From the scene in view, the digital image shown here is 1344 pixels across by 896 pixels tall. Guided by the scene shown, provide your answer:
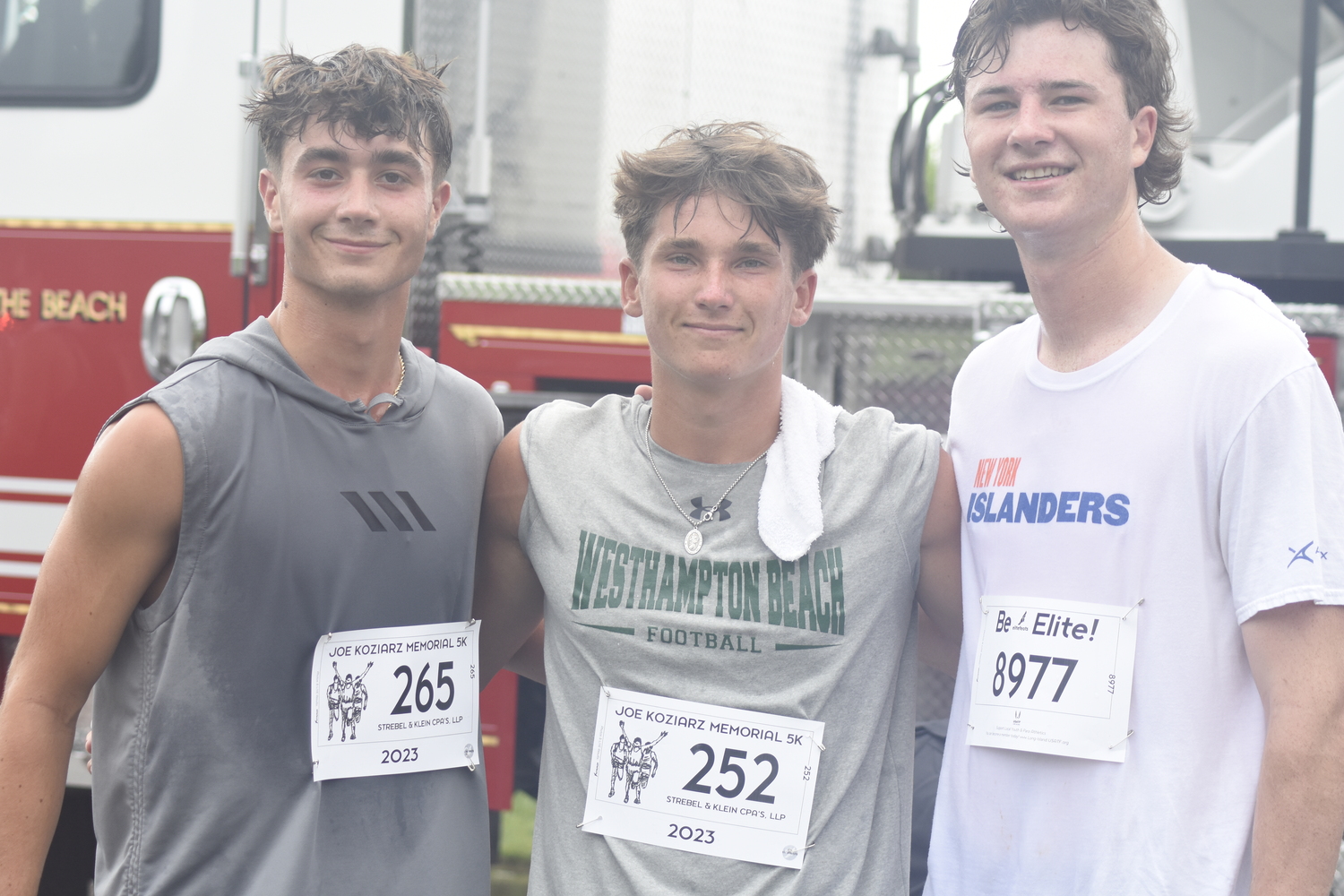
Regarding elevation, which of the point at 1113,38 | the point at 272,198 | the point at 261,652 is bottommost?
the point at 261,652

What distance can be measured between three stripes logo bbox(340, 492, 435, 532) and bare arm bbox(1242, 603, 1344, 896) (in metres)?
1.21

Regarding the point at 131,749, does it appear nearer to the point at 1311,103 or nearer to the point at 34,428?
the point at 34,428

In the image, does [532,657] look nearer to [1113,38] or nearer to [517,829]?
[517,829]

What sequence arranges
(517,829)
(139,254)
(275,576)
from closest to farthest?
(275,576) → (139,254) → (517,829)

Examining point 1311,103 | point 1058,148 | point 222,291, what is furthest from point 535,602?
point 1311,103

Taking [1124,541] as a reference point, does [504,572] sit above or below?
below

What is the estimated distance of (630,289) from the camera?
1.99 m

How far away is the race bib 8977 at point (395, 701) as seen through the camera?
1.73 m

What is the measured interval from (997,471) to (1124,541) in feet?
Answer: 0.75

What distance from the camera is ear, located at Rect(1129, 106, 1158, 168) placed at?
1.74m

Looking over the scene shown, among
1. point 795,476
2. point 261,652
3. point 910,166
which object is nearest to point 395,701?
point 261,652

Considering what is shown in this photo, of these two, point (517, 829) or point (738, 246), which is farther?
point (517, 829)

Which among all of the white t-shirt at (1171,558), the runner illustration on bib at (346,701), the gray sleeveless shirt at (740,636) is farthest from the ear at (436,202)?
the white t-shirt at (1171,558)

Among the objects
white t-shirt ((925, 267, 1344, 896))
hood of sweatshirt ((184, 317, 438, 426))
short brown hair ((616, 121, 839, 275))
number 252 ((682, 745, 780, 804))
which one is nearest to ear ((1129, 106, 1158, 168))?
white t-shirt ((925, 267, 1344, 896))
